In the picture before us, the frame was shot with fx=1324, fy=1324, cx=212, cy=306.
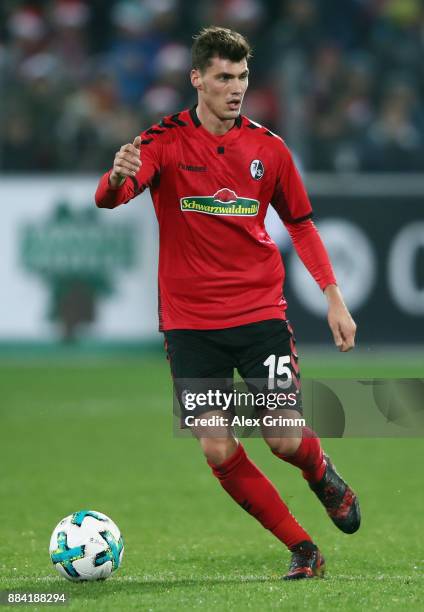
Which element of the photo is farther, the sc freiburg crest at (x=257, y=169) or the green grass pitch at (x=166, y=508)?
the sc freiburg crest at (x=257, y=169)

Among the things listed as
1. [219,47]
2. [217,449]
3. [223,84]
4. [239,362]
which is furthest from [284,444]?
[219,47]

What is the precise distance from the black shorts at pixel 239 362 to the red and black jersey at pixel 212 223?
5 cm

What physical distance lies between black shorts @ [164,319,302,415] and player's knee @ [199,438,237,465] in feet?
0.42

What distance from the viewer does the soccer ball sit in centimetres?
512

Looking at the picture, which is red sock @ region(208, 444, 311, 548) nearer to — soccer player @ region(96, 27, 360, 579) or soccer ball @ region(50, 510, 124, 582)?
soccer player @ region(96, 27, 360, 579)

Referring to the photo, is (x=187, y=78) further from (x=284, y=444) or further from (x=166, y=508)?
(x=284, y=444)

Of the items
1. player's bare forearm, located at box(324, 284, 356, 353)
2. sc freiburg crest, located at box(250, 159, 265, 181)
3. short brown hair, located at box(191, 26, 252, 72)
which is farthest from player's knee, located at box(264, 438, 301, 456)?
short brown hair, located at box(191, 26, 252, 72)

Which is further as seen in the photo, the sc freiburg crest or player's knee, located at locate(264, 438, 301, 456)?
the sc freiburg crest

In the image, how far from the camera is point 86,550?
513 centimetres

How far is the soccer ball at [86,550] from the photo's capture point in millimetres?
5121

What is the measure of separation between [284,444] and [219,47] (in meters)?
1.60

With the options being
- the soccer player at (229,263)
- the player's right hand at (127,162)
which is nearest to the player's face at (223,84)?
the soccer player at (229,263)

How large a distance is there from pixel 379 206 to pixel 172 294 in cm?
894

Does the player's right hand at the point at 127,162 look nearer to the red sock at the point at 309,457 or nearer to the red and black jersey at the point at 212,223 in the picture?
the red and black jersey at the point at 212,223
